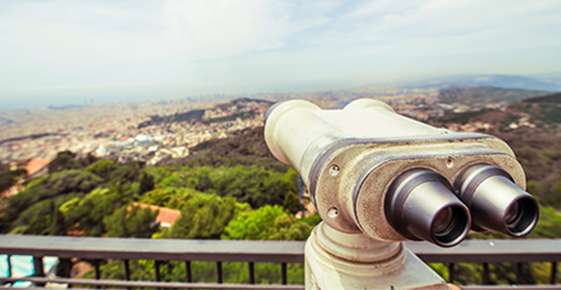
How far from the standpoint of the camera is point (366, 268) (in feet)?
2.20

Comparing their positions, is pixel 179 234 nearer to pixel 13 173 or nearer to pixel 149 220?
pixel 149 220

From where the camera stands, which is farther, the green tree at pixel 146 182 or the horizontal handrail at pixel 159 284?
the green tree at pixel 146 182

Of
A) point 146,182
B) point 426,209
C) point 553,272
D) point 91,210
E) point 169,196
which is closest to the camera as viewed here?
point 426,209

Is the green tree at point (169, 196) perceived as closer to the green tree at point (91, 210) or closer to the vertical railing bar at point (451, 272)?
the green tree at point (91, 210)

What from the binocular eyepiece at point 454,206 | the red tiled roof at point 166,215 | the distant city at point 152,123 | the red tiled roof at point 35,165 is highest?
the binocular eyepiece at point 454,206

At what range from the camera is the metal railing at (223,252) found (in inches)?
47.3

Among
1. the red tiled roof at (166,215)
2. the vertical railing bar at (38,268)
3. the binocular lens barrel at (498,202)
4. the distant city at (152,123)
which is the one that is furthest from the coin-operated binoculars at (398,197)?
the red tiled roof at (166,215)

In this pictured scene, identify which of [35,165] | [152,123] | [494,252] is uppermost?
[494,252]

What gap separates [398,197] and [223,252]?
90 cm

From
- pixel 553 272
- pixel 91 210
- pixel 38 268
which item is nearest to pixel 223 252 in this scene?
pixel 38 268

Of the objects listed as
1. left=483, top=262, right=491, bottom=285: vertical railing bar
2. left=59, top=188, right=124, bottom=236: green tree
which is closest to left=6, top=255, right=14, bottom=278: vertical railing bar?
left=483, top=262, right=491, bottom=285: vertical railing bar

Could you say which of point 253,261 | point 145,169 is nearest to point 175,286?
point 253,261

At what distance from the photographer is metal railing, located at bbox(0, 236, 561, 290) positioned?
1201mm

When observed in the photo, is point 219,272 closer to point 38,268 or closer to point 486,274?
point 38,268
